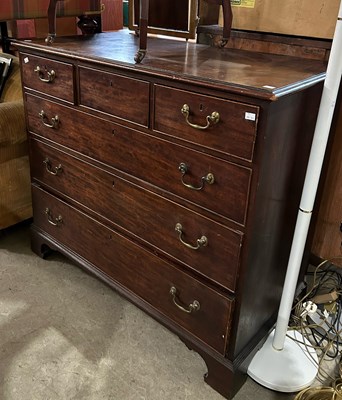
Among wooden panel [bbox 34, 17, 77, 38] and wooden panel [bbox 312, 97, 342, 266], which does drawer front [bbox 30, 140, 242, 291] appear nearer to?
wooden panel [bbox 312, 97, 342, 266]

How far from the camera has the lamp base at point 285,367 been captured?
1.38 metres

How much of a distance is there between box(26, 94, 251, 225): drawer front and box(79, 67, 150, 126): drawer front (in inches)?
1.8

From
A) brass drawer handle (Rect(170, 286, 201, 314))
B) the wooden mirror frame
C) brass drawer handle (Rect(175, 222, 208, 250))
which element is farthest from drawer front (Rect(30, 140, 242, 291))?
the wooden mirror frame

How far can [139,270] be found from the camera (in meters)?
1.50

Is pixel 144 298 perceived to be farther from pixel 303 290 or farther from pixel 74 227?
pixel 303 290

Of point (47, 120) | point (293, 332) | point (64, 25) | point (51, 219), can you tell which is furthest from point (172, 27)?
point (293, 332)

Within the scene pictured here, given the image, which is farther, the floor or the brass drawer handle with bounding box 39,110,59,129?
the brass drawer handle with bounding box 39,110,59,129

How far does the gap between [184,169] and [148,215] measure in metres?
0.25

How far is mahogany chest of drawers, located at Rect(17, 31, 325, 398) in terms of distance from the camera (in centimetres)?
109

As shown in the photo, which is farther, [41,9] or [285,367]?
[41,9]

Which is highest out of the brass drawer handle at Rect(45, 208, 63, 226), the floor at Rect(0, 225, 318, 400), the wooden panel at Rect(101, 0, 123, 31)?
the wooden panel at Rect(101, 0, 123, 31)

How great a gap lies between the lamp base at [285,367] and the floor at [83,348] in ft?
0.11

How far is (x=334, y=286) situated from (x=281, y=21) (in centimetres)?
103

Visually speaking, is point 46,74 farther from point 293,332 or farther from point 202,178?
point 293,332
